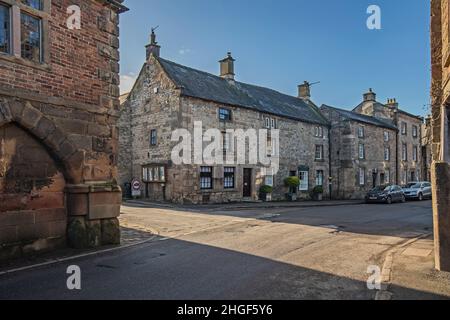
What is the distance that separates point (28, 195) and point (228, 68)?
24.2 meters

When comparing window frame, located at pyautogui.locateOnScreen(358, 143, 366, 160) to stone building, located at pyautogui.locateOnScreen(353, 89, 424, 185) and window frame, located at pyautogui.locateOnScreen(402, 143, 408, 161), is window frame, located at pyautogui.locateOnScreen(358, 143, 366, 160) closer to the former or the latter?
stone building, located at pyautogui.locateOnScreen(353, 89, 424, 185)

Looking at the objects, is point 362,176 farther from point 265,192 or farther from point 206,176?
point 206,176

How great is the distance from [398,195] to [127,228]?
881 inches

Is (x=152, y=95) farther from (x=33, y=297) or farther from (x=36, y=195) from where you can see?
(x=33, y=297)

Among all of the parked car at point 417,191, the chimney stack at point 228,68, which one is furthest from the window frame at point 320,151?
the chimney stack at point 228,68

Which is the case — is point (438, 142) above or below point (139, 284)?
above

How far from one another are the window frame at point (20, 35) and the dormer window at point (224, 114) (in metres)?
A: 17.5

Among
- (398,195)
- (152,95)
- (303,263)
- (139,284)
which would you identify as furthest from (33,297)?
(398,195)

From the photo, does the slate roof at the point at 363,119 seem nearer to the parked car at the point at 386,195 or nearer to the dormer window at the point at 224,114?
the parked car at the point at 386,195

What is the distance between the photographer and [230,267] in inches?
289

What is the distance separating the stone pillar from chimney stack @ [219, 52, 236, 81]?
24.8m

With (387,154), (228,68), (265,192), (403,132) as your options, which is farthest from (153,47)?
(403,132)

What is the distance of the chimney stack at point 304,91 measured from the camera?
127ft
